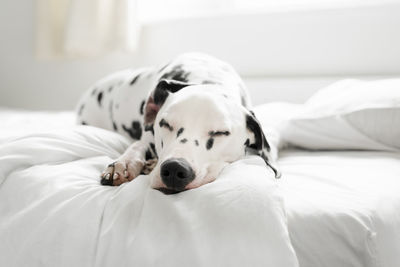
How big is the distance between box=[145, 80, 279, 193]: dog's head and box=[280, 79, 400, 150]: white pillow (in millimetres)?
533

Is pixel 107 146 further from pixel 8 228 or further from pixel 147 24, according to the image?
pixel 147 24

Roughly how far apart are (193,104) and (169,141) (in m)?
0.14

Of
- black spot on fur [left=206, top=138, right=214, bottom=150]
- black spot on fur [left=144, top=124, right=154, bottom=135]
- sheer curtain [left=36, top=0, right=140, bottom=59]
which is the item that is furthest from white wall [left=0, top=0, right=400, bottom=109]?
black spot on fur [left=206, top=138, right=214, bottom=150]

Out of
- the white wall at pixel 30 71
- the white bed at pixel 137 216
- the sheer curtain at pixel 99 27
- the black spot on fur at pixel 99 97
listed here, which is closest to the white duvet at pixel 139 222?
the white bed at pixel 137 216

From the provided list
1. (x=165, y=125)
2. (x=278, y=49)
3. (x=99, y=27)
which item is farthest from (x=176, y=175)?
(x=99, y=27)

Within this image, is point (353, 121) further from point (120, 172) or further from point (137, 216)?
point (137, 216)

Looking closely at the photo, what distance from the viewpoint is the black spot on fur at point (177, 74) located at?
1.81 meters

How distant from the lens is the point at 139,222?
1.03m

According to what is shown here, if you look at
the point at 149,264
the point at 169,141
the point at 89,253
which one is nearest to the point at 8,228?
the point at 89,253

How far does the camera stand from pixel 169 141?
1.34 metres

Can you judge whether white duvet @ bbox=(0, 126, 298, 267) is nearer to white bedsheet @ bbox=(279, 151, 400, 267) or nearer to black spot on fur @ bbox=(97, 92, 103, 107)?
white bedsheet @ bbox=(279, 151, 400, 267)

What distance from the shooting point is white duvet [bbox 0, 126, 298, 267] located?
95cm

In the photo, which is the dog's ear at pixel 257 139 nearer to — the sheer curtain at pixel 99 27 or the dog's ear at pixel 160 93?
the dog's ear at pixel 160 93

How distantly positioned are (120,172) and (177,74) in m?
0.66
